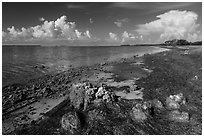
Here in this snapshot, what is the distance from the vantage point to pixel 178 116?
609 inches

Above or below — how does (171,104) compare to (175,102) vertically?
below

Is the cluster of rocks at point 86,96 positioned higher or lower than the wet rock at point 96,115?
higher

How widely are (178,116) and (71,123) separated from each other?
8.65 metres

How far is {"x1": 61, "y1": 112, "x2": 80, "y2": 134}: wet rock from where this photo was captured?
13.9 meters

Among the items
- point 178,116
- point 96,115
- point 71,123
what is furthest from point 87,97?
point 178,116

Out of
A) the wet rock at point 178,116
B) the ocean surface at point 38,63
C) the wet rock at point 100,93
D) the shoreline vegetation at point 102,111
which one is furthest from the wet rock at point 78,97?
the ocean surface at point 38,63

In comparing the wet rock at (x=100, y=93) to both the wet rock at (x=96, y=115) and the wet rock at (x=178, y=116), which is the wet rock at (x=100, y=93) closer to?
the wet rock at (x=96, y=115)

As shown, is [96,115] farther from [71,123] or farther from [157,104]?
[157,104]

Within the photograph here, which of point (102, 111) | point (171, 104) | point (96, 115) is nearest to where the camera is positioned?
point (96, 115)

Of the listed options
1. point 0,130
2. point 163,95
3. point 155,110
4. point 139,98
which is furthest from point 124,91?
point 0,130

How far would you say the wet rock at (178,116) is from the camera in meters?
15.1

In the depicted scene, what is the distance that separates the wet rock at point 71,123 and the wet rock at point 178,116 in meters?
7.66

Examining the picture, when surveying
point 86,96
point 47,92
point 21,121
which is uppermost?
point 86,96

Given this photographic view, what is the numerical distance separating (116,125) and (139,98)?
627 cm
